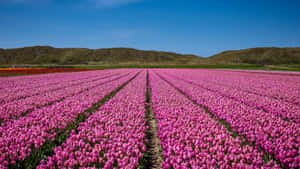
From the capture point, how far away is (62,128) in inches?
194

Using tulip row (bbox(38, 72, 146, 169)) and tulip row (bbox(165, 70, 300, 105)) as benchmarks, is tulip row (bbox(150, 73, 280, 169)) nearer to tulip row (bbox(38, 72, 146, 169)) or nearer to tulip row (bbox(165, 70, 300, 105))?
tulip row (bbox(38, 72, 146, 169))

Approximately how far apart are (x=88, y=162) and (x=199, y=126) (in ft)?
10.2

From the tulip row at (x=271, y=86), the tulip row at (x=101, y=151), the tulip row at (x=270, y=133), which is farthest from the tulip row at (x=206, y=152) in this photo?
the tulip row at (x=271, y=86)

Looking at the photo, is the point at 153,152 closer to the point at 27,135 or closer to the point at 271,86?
the point at 27,135

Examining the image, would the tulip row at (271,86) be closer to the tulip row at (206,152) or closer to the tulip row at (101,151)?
the tulip row at (206,152)

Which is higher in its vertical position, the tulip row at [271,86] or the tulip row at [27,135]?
the tulip row at [271,86]

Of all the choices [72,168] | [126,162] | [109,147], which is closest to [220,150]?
[126,162]

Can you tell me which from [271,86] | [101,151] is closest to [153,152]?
[101,151]

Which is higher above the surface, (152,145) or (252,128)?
(252,128)

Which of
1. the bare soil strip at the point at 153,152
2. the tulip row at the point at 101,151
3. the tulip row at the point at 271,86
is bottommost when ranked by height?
the bare soil strip at the point at 153,152

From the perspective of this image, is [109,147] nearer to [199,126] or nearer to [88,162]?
[88,162]

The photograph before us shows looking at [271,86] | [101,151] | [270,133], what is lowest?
[101,151]

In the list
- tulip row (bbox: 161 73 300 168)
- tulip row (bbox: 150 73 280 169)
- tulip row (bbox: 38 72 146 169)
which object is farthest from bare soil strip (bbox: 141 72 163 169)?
tulip row (bbox: 161 73 300 168)

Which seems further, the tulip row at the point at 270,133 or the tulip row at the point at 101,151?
the tulip row at the point at 270,133
